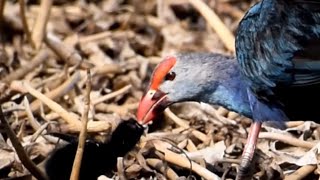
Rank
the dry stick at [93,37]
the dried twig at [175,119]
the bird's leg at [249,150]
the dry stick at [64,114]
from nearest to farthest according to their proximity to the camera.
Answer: the bird's leg at [249,150], the dry stick at [64,114], the dried twig at [175,119], the dry stick at [93,37]

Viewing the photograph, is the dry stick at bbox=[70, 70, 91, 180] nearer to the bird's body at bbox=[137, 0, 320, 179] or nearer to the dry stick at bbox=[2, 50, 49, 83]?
the bird's body at bbox=[137, 0, 320, 179]

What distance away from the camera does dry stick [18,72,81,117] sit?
4.55m

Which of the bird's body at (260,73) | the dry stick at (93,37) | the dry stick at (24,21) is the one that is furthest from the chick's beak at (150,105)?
the dry stick at (93,37)

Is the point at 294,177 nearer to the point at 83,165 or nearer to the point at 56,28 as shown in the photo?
the point at 83,165

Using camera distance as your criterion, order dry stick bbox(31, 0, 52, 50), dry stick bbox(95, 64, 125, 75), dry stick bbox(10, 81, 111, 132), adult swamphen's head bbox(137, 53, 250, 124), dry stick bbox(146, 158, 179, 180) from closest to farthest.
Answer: dry stick bbox(146, 158, 179, 180) < adult swamphen's head bbox(137, 53, 250, 124) < dry stick bbox(10, 81, 111, 132) < dry stick bbox(95, 64, 125, 75) < dry stick bbox(31, 0, 52, 50)

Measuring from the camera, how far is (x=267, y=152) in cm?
421

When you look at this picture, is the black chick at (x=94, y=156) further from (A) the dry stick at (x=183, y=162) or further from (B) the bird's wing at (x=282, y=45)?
(B) the bird's wing at (x=282, y=45)

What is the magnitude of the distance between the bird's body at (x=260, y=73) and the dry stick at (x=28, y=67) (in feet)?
2.62

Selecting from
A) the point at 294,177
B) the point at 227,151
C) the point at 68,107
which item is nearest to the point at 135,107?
the point at 68,107

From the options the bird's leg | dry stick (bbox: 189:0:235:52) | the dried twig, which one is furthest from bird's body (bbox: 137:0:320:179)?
dry stick (bbox: 189:0:235:52)

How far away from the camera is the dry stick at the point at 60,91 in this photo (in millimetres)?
4551

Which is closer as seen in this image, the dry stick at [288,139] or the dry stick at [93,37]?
the dry stick at [288,139]

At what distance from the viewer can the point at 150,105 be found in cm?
421

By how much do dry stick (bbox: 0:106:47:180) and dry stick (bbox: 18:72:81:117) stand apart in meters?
0.59
